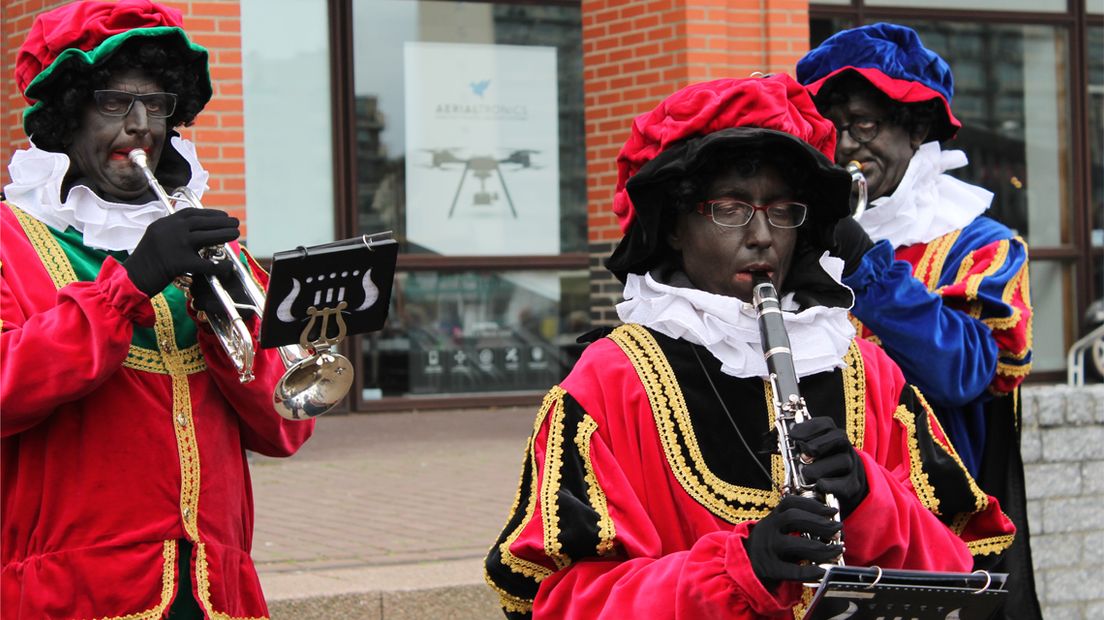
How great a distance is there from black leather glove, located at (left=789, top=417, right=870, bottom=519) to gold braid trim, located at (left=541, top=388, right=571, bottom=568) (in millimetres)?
424

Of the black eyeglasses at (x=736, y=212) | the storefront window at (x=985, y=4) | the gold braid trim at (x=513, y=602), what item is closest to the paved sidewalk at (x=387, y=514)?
the gold braid trim at (x=513, y=602)

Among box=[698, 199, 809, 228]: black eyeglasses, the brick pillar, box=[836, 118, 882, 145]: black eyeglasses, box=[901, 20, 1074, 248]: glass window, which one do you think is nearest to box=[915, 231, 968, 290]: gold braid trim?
box=[836, 118, 882, 145]: black eyeglasses

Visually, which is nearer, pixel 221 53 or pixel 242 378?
pixel 242 378

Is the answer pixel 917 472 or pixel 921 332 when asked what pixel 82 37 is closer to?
pixel 917 472

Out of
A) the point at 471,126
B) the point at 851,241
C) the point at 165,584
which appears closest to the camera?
the point at 165,584

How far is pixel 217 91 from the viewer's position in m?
7.80

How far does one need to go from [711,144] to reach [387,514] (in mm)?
4681

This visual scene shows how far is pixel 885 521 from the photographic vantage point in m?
2.59

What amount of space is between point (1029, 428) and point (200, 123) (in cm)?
431

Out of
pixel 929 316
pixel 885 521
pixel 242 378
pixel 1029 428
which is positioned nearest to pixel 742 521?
pixel 885 521

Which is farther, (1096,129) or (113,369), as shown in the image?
(1096,129)

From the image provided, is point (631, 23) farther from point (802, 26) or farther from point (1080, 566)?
point (1080, 566)

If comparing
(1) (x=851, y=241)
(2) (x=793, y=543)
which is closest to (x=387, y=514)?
(1) (x=851, y=241)

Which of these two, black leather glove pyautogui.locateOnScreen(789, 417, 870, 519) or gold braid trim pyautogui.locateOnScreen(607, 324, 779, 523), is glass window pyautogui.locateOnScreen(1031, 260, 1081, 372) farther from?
black leather glove pyautogui.locateOnScreen(789, 417, 870, 519)
